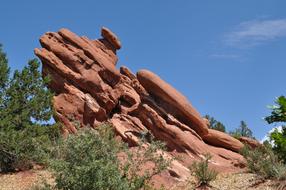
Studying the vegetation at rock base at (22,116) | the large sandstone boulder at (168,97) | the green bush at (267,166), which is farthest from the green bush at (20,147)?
the green bush at (267,166)

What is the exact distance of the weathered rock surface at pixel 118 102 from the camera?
86.2 ft

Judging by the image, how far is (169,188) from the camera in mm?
22078

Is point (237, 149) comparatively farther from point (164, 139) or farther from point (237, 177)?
point (237, 177)

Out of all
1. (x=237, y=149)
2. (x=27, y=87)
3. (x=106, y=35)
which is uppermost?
(x=106, y=35)

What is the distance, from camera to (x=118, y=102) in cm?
2867

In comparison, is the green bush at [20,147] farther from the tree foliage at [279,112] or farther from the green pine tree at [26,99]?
the tree foliage at [279,112]

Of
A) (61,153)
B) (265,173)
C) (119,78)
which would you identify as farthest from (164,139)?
(61,153)

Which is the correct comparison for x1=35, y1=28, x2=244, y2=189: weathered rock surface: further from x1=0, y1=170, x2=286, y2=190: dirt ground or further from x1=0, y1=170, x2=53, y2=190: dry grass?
x1=0, y1=170, x2=53, y2=190: dry grass

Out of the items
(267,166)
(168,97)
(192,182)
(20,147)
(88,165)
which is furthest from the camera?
(168,97)

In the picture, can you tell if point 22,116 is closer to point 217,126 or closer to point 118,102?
point 118,102

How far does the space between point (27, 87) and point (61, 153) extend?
11.0 metres

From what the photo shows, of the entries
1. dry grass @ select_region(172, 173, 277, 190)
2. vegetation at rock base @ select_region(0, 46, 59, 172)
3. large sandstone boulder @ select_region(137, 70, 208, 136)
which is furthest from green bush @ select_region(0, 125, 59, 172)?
dry grass @ select_region(172, 173, 277, 190)

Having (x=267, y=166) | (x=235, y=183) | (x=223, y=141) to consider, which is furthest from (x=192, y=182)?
(x=223, y=141)

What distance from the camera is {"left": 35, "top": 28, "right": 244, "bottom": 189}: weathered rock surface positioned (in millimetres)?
26266
